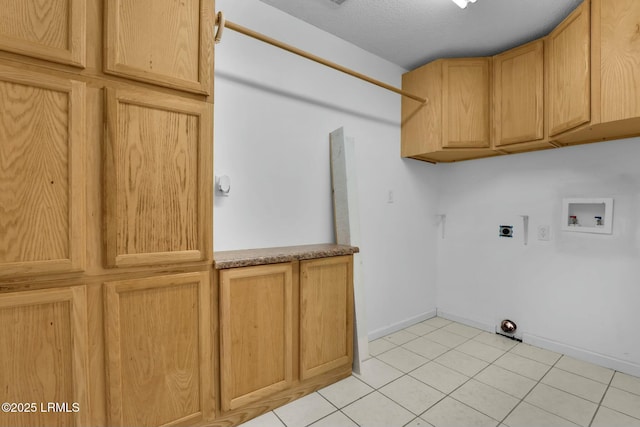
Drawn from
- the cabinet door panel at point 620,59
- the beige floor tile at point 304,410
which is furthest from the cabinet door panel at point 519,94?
the beige floor tile at point 304,410

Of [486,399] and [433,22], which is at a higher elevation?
[433,22]

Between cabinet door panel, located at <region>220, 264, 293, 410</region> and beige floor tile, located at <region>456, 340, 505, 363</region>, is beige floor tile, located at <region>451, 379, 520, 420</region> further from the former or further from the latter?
cabinet door panel, located at <region>220, 264, 293, 410</region>

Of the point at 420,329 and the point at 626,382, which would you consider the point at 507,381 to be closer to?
the point at 626,382

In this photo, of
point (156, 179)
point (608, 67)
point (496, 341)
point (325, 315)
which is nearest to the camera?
point (156, 179)

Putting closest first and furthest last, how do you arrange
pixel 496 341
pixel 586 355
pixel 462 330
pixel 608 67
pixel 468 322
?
pixel 608 67 → pixel 586 355 → pixel 496 341 → pixel 462 330 → pixel 468 322

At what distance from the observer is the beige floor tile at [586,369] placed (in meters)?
2.16

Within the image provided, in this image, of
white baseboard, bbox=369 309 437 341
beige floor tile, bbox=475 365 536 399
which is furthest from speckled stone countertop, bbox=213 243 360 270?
beige floor tile, bbox=475 365 536 399

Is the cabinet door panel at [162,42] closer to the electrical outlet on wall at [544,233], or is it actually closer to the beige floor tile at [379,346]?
the beige floor tile at [379,346]

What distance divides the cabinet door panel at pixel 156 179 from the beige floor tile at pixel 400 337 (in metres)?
2.08

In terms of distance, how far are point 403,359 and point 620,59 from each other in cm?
250

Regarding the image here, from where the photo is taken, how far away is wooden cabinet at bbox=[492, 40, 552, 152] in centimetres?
233

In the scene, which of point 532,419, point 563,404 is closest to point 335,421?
point 532,419

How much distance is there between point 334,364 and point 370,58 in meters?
2.65

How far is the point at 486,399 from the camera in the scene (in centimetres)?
189
